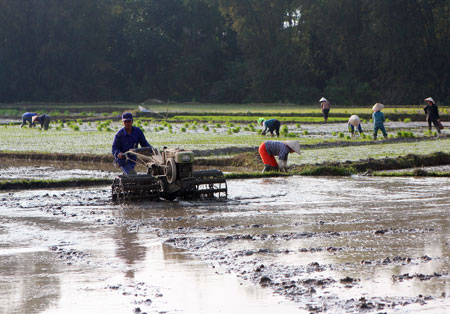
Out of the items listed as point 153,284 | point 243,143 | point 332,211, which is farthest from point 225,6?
point 153,284

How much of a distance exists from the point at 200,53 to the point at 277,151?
53.2m

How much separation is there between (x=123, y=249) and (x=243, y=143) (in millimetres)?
15325

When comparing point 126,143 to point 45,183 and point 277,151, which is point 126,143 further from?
point 277,151

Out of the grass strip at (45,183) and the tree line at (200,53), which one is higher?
the tree line at (200,53)

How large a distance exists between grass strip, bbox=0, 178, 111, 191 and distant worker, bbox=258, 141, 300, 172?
3.28m

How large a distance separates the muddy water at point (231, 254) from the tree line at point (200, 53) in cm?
4426

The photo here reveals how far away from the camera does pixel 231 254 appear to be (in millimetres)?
7660

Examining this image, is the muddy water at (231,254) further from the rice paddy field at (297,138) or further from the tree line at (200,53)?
the tree line at (200,53)

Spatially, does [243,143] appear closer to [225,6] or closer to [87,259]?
[87,259]

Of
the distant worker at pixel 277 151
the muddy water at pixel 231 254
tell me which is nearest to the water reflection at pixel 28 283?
the muddy water at pixel 231 254

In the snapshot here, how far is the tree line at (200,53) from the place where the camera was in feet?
184

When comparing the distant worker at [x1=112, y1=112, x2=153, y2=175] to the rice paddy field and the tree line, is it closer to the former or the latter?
the rice paddy field

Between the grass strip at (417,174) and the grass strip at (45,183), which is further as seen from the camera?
the grass strip at (417,174)

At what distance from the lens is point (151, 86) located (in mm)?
68000
